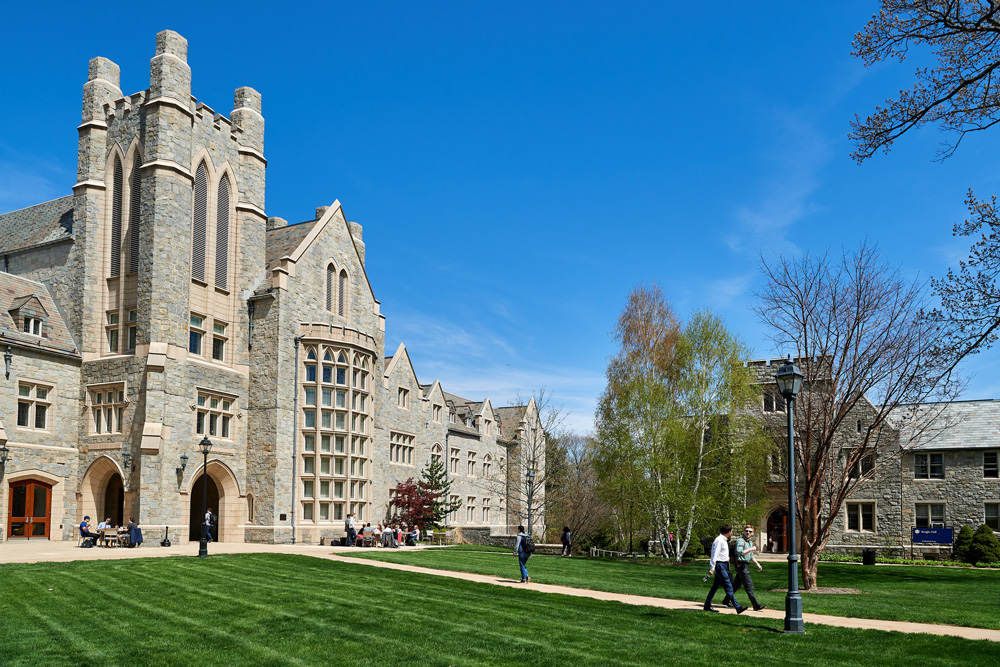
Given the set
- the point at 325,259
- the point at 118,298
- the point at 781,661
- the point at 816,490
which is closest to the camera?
the point at 781,661

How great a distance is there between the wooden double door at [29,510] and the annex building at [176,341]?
6 centimetres

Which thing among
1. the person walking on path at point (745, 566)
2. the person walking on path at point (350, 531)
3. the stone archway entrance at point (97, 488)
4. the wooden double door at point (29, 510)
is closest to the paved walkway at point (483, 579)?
the person walking on path at point (745, 566)

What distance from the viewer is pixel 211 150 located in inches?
1437

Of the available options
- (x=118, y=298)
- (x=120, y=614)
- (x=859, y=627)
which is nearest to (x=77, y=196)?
(x=118, y=298)

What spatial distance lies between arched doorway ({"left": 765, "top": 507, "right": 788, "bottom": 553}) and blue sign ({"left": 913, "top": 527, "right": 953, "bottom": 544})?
22.8 feet

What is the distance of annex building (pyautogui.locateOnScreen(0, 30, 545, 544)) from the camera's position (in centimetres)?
3203

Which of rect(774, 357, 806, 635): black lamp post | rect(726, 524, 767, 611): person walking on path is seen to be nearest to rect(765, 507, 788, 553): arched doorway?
rect(726, 524, 767, 611): person walking on path

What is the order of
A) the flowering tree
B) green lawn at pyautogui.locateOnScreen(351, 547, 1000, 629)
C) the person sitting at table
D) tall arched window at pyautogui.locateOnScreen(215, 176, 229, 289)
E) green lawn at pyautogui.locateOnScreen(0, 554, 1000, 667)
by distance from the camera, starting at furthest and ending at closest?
1. the flowering tree
2. tall arched window at pyautogui.locateOnScreen(215, 176, 229, 289)
3. the person sitting at table
4. green lawn at pyautogui.locateOnScreen(351, 547, 1000, 629)
5. green lawn at pyautogui.locateOnScreen(0, 554, 1000, 667)

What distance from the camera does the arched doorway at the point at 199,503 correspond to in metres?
36.3

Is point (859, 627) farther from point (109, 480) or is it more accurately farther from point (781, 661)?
point (109, 480)

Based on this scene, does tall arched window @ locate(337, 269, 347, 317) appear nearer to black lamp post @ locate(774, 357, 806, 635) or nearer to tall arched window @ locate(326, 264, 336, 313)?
tall arched window @ locate(326, 264, 336, 313)

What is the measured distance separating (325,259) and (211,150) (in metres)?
7.23

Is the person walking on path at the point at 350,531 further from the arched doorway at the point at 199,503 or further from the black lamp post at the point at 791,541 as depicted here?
the black lamp post at the point at 791,541

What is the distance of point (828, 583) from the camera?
2702cm
